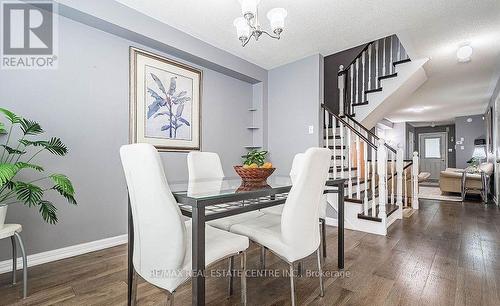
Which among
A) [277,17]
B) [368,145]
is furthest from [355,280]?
[368,145]

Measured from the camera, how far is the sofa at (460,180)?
5237mm

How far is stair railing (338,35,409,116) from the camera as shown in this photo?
4.23 meters

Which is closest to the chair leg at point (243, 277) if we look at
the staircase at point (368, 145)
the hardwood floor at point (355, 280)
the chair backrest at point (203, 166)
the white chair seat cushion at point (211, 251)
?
the white chair seat cushion at point (211, 251)

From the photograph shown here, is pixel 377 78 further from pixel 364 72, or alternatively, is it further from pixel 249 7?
pixel 249 7

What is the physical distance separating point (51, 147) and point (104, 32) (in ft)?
4.50

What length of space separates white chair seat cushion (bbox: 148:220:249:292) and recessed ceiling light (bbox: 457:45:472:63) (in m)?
3.98

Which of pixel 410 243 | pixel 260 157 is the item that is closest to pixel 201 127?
pixel 260 157

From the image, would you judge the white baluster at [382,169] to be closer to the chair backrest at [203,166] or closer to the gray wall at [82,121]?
the chair backrest at [203,166]

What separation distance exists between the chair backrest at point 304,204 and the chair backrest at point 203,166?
3.52 ft

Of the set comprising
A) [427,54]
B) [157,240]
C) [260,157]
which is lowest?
[157,240]

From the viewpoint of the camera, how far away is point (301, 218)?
1.38 m

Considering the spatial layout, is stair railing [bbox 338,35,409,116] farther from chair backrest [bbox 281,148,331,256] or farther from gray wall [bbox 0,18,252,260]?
gray wall [bbox 0,18,252,260]

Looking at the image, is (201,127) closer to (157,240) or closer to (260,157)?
(260,157)

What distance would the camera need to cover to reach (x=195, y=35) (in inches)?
116
